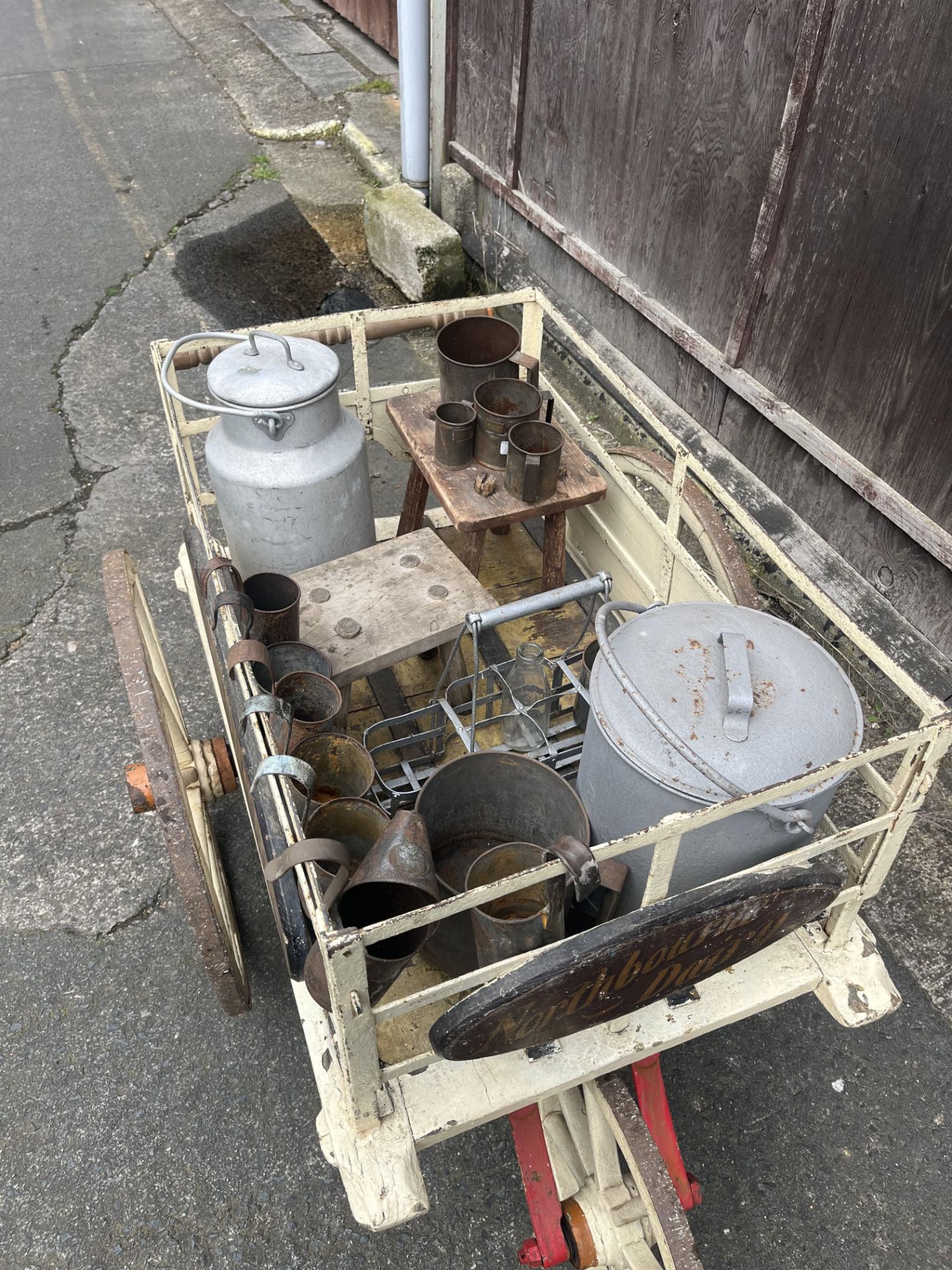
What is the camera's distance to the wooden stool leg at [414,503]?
3594mm

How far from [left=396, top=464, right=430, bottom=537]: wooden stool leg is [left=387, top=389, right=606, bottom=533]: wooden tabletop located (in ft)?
0.69

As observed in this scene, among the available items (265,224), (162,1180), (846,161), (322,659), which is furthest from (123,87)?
(162,1180)

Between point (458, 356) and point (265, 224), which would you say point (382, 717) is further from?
point (265, 224)

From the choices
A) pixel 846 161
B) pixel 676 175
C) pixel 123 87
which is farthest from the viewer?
pixel 123 87

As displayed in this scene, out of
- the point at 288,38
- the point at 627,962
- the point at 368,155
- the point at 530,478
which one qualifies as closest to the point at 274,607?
the point at 530,478

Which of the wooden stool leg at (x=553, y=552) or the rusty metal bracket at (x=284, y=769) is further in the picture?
the wooden stool leg at (x=553, y=552)

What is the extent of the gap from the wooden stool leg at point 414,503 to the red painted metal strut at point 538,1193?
88.3 inches

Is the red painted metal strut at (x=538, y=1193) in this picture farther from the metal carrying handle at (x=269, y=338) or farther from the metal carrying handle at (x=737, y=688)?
the metal carrying handle at (x=269, y=338)

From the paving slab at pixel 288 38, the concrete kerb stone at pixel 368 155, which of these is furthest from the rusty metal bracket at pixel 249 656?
the paving slab at pixel 288 38

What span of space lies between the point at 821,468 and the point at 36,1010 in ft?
12.2

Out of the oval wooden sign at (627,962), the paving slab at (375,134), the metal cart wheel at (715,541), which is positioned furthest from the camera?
the paving slab at (375,134)

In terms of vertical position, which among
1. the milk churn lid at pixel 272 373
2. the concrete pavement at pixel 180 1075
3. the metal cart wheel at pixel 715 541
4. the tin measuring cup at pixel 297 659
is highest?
the milk churn lid at pixel 272 373

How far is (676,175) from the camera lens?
4.22 meters

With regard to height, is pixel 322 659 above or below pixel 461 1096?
above
